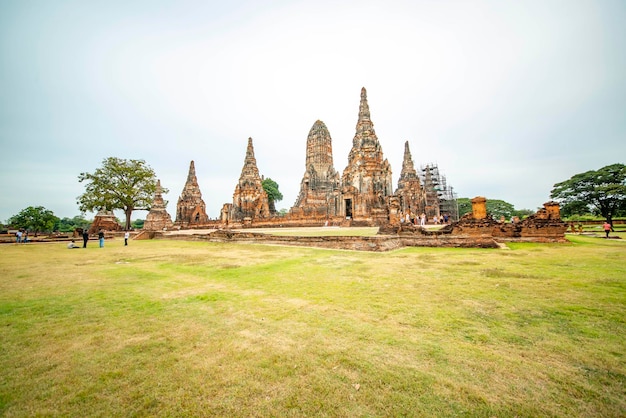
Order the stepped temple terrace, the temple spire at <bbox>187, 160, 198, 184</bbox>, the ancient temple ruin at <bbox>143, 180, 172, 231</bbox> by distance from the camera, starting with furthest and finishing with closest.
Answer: the temple spire at <bbox>187, 160, 198, 184</bbox> → the ancient temple ruin at <bbox>143, 180, 172, 231</bbox> → the stepped temple terrace

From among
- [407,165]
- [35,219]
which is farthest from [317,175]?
[35,219]

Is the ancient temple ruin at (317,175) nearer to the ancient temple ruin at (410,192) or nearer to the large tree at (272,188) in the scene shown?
the ancient temple ruin at (410,192)

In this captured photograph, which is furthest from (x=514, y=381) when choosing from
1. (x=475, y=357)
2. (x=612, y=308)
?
(x=612, y=308)

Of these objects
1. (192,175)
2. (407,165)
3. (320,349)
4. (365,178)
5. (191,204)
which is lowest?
(320,349)

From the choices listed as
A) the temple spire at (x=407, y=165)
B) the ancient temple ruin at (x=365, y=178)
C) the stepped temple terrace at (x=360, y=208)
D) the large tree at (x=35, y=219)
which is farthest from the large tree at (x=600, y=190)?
the large tree at (x=35, y=219)

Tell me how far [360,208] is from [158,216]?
2523 cm

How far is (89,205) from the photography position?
30.2 m

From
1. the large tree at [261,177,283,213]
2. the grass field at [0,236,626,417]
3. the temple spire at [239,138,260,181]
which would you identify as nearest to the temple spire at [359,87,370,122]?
the temple spire at [239,138,260,181]

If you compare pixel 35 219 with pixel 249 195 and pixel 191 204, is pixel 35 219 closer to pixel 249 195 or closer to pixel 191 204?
pixel 191 204

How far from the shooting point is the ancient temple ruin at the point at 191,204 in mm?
36938

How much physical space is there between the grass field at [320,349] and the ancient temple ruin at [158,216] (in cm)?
3050

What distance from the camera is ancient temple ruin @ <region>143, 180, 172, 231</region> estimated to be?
3228 centimetres

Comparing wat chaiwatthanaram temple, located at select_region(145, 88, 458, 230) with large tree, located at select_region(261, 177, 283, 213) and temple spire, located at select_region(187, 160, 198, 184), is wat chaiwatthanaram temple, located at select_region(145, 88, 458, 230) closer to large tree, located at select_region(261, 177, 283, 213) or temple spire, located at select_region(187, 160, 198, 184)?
temple spire, located at select_region(187, 160, 198, 184)

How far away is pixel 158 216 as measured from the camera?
32750mm
